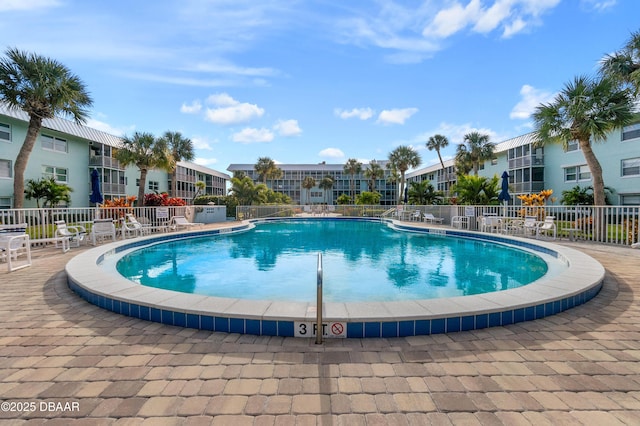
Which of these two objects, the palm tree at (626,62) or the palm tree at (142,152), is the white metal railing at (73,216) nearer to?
the palm tree at (142,152)

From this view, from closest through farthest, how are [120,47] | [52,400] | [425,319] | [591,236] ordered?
[52,400] → [425,319] → [120,47] → [591,236]

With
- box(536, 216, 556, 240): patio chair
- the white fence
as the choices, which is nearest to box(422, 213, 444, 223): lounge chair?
the white fence

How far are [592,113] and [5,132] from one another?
1121 inches

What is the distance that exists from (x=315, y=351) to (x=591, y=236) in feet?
39.5

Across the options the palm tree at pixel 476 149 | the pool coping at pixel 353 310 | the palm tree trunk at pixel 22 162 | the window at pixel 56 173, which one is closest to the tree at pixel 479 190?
the palm tree at pixel 476 149

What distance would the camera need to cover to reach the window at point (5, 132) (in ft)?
54.7

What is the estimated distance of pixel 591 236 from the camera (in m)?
10.3

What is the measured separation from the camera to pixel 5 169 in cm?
1708

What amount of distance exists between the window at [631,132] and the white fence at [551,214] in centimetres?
582

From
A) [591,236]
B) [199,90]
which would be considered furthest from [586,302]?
[199,90]

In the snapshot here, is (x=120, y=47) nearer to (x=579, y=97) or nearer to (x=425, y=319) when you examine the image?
(x=425, y=319)

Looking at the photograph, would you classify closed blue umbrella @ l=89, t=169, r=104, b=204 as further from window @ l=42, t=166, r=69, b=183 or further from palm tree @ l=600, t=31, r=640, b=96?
palm tree @ l=600, t=31, r=640, b=96

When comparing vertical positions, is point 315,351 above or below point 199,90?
below

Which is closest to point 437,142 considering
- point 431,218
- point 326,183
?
point 326,183
